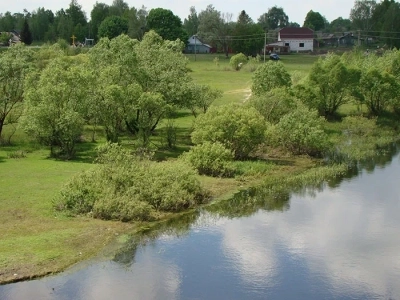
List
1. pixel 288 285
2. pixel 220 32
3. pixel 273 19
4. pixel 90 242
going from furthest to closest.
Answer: pixel 273 19
pixel 220 32
pixel 90 242
pixel 288 285

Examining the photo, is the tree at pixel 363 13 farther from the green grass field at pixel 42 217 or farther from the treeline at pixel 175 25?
the green grass field at pixel 42 217

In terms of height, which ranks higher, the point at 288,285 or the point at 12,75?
the point at 12,75

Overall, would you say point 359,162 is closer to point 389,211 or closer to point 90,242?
point 389,211

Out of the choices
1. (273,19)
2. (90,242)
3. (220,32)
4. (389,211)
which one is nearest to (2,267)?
(90,242)

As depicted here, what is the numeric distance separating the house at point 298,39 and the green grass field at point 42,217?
3023 inches

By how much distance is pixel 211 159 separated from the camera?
1362 inches

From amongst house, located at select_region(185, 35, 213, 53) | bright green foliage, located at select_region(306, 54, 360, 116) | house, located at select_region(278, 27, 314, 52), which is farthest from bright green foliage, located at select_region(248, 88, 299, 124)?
house, located at select_region(278, 27, 314, 52)

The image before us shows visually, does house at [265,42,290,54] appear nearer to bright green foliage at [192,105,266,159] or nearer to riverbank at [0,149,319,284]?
bright green foliage at [192,105,266,159]

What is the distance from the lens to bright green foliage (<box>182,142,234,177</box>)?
34.4 meters

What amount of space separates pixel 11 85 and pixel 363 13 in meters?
98.4

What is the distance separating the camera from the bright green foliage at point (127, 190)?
87.9ft

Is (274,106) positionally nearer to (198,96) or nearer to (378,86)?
(198,96)

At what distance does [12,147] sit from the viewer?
40438mm

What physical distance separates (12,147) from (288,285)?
2573 centimetres
